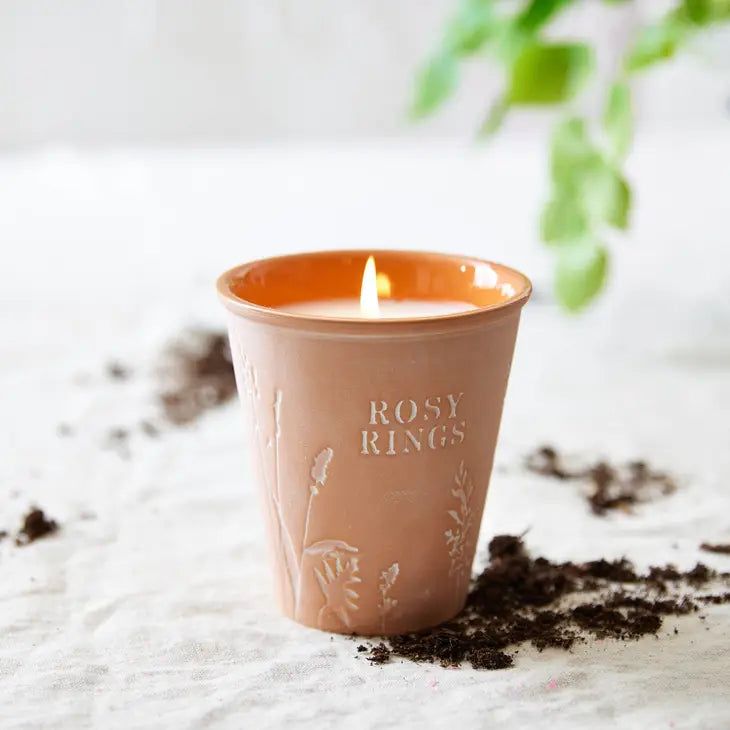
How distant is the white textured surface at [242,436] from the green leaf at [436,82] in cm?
28

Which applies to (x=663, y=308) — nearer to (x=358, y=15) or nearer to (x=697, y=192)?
(x=697, y=192)

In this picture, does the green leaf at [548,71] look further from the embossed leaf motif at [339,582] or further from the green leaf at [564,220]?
the embossed leaf motif at [339,582]

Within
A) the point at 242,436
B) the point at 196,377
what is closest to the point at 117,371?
the point at 196,377

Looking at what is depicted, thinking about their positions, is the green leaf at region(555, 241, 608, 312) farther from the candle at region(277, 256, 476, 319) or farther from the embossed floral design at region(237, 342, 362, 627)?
the embossed floral design at region(237, 342, 362, 627)

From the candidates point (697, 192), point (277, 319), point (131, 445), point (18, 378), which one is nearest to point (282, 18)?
point (697, 192)

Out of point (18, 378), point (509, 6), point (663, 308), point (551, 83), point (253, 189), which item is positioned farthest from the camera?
point (509, 6)

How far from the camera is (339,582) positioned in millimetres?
535

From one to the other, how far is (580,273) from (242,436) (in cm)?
30

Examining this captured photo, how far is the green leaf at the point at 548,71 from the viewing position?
2.41 feet

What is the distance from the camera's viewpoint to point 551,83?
74cm

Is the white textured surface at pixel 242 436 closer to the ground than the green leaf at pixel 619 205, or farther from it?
closer to the ground

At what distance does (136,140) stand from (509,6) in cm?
63

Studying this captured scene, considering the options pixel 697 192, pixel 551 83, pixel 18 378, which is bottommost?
pixel 18 378

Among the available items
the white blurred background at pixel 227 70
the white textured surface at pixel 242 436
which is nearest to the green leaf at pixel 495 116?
the white textured surface at pixel 242 436
